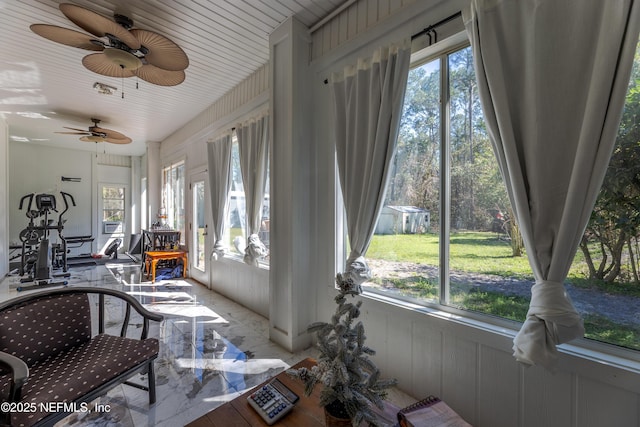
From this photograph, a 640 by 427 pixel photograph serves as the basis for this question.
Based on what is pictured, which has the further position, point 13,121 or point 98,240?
point 98,240

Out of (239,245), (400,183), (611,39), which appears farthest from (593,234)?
(239,245)

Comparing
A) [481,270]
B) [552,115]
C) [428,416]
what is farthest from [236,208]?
[552,115]

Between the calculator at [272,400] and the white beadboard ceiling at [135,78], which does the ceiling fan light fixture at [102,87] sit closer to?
the white beadboard ceiling at [135,78]

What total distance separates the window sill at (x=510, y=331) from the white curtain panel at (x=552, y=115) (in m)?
0.18

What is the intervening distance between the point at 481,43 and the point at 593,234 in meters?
1.17

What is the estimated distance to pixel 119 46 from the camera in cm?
219

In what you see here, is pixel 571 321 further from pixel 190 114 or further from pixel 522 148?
pixel 190 114

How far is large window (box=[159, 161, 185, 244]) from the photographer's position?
564cm

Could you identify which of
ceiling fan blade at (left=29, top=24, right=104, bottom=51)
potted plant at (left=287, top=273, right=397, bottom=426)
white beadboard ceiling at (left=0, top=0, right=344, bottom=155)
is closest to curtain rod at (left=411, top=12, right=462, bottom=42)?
white beadboard ceiling at (left=0, top=0, right=344, bottom=155)

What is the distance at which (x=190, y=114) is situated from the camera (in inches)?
A: 190

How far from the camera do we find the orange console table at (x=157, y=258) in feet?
15.9

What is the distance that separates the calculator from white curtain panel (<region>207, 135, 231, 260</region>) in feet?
9.73

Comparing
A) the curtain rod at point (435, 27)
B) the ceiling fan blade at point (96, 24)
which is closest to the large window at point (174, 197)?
the ceiling fan blade at point (96, 24)

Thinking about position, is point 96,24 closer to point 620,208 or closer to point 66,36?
point 66,36
